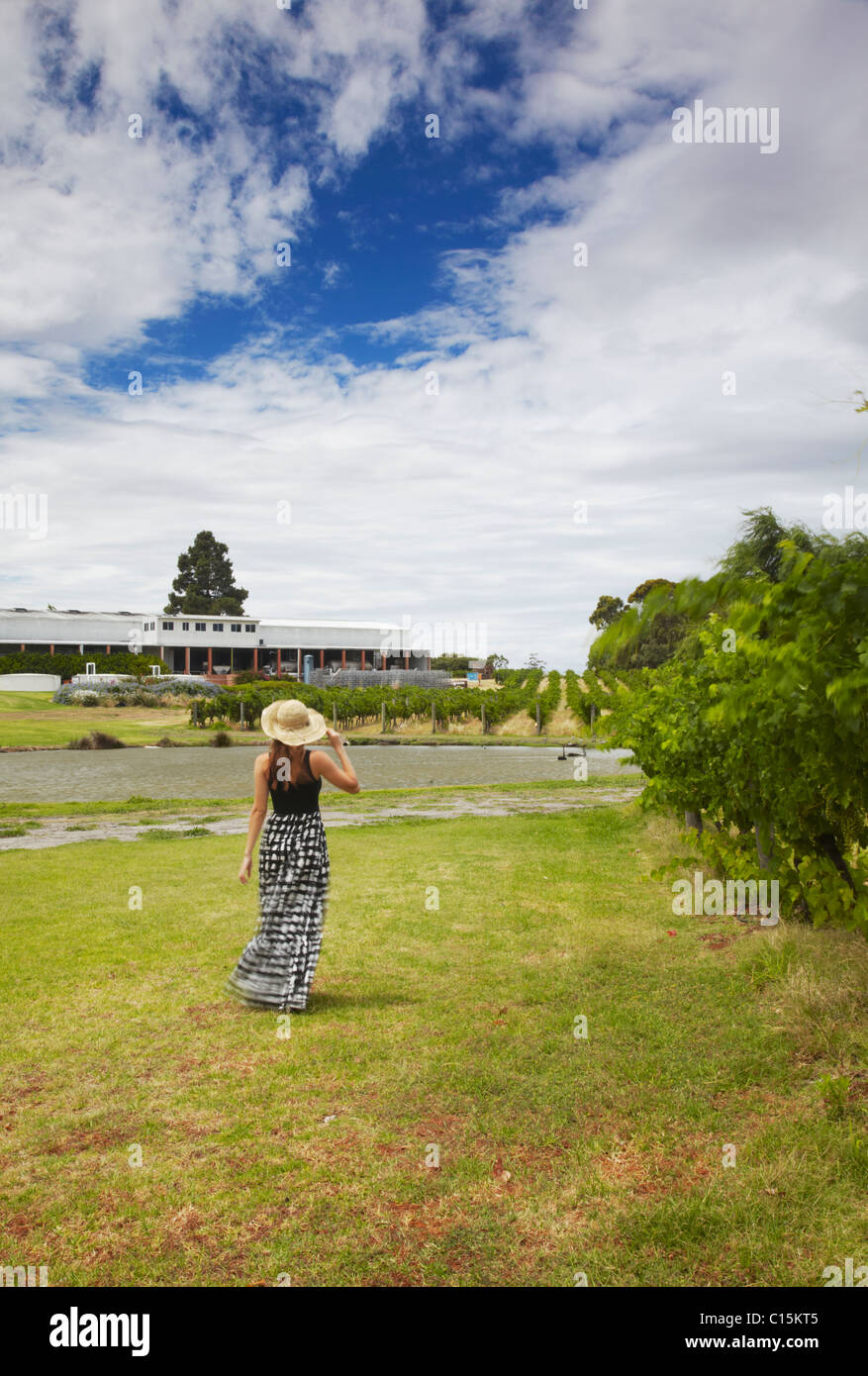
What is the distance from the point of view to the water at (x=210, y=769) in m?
25.9

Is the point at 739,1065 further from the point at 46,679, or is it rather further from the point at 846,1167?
the point at 46,679

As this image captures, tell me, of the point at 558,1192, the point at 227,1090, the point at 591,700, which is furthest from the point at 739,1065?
the point at 591,700

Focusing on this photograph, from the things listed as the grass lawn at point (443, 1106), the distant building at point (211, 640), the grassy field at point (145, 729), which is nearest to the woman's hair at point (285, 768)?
the grass lawn at point (443, 1106)

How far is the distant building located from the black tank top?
75120 mm

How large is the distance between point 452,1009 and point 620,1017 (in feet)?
3.64

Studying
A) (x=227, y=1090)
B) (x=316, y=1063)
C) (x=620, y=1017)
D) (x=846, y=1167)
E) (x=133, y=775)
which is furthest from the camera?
(x=133, y=775)

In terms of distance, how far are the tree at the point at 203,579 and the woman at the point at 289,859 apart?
108 meters

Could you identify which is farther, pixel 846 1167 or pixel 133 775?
pixel 133 775

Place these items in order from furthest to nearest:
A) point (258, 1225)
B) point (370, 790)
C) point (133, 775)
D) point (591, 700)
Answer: point (591, 700), point (133, 775), point (370, 790), point (258, 1225)

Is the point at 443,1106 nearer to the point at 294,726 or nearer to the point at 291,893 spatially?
the point at 291,893

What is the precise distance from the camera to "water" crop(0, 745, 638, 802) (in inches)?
1018

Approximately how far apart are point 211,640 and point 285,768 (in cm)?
7894

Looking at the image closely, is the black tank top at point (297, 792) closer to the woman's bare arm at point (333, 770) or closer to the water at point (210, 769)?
the woman's bare arm at point (333, 770)

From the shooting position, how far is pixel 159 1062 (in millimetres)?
5453
